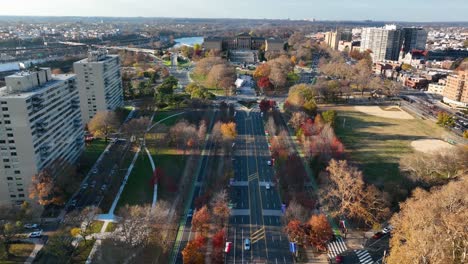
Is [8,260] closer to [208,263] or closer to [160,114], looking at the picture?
[208,263]

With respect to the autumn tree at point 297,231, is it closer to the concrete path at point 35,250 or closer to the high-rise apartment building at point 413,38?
the concrete path at point 35,250

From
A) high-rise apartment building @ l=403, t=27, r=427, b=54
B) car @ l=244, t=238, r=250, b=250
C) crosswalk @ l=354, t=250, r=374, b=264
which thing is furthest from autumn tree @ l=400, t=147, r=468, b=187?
high-rise apartment building @ l=403, t=27, r=427, b=54

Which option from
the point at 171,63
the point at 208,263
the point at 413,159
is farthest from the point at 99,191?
the point at 171,63

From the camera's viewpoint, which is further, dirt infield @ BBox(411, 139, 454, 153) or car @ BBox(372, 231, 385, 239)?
dirt infield @ BBox(411, 139, 454, 153)

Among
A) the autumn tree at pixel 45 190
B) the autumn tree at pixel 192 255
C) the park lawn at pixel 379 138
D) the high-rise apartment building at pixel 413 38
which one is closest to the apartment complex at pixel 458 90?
the park lawn at pixel 379 138

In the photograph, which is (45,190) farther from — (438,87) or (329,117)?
(438,87)

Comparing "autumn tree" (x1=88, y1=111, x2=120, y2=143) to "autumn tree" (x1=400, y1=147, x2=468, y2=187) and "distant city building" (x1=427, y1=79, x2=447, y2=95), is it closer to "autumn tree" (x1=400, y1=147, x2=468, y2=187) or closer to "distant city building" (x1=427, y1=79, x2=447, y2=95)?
"autumn tree" (x1=400, y1=147, x2=468, y2=187)

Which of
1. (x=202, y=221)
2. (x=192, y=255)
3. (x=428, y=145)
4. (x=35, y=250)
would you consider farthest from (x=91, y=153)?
(x=428, y=145)
